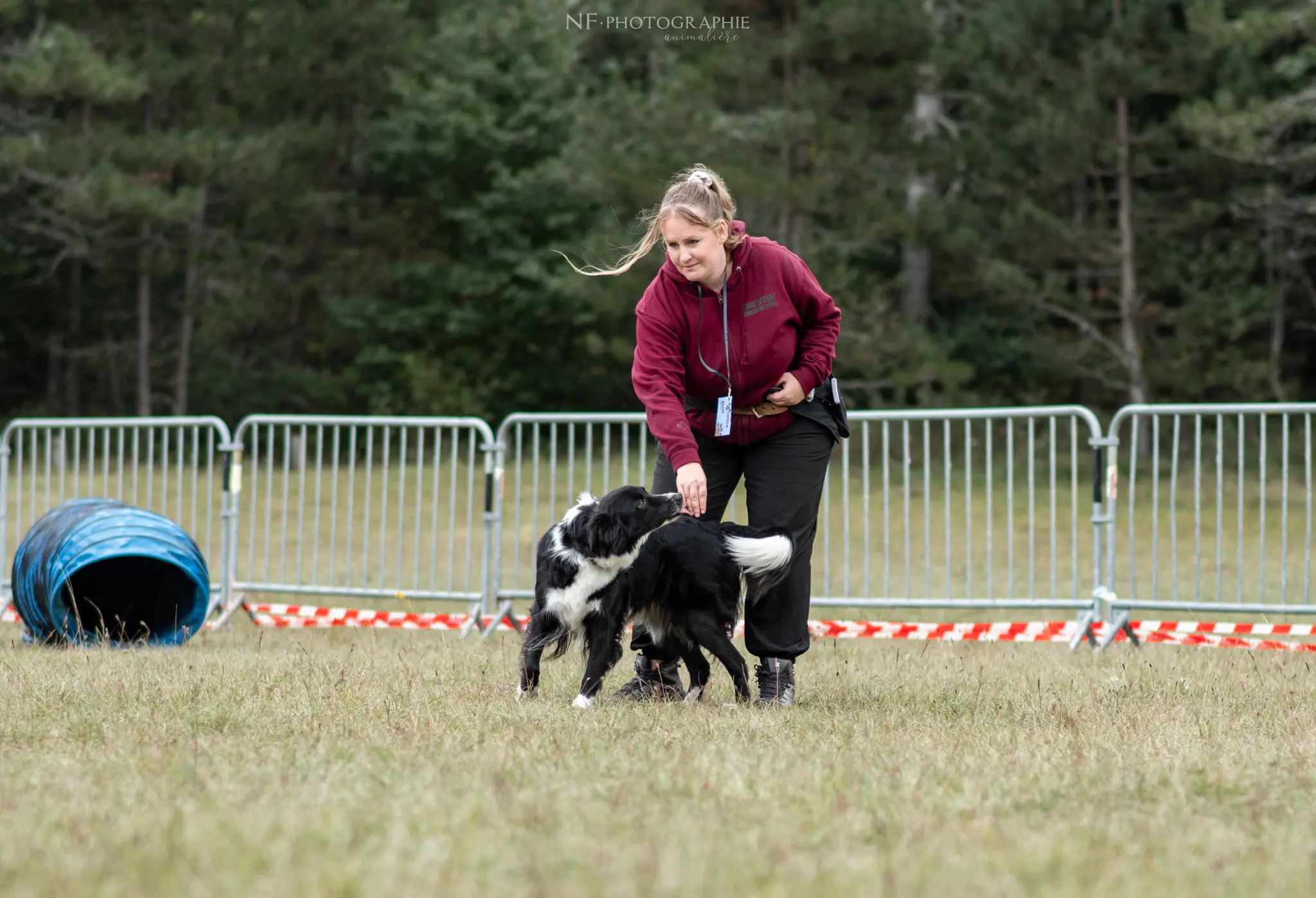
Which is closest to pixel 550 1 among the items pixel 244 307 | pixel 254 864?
pixel 244 307

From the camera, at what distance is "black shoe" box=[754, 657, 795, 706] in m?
5.41

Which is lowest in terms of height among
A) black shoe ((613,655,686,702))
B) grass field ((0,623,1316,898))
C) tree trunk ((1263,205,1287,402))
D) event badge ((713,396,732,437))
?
black shoe ((613,655,686,702))

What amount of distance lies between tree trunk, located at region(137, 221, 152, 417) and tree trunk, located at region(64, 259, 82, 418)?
1.69 m

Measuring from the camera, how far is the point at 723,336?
204 inches

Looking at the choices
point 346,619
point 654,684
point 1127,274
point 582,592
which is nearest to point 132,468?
point 346,619

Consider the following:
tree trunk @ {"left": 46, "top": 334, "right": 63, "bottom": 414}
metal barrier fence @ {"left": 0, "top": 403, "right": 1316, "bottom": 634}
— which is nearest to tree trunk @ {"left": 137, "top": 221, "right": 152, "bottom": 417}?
tree trunk @ {"left": 46, "top": 334, "right": 63, "bottom": 414}

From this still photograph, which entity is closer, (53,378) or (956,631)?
(956,631)

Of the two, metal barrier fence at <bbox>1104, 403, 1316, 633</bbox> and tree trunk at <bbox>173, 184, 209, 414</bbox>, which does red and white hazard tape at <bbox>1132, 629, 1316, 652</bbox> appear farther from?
tree trunk at <bbox>173, 184, 209, 414</bbox>

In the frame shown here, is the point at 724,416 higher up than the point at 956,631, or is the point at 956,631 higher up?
the point at 724,416

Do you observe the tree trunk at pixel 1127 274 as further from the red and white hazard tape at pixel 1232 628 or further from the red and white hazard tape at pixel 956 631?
the red and white hazard tape at pixel 956 631

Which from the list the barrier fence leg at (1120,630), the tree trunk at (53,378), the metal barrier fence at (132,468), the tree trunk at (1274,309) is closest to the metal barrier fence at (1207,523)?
the barrier fence leg at (1120,630)

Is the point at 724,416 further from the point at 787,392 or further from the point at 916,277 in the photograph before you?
the point at 916,277

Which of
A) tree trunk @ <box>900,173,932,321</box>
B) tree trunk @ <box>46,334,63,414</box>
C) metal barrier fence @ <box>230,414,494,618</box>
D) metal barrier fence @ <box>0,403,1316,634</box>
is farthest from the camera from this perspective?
tree trunk @ <box>46,334,63,414</box>

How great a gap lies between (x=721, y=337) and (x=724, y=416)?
11.1 inches
